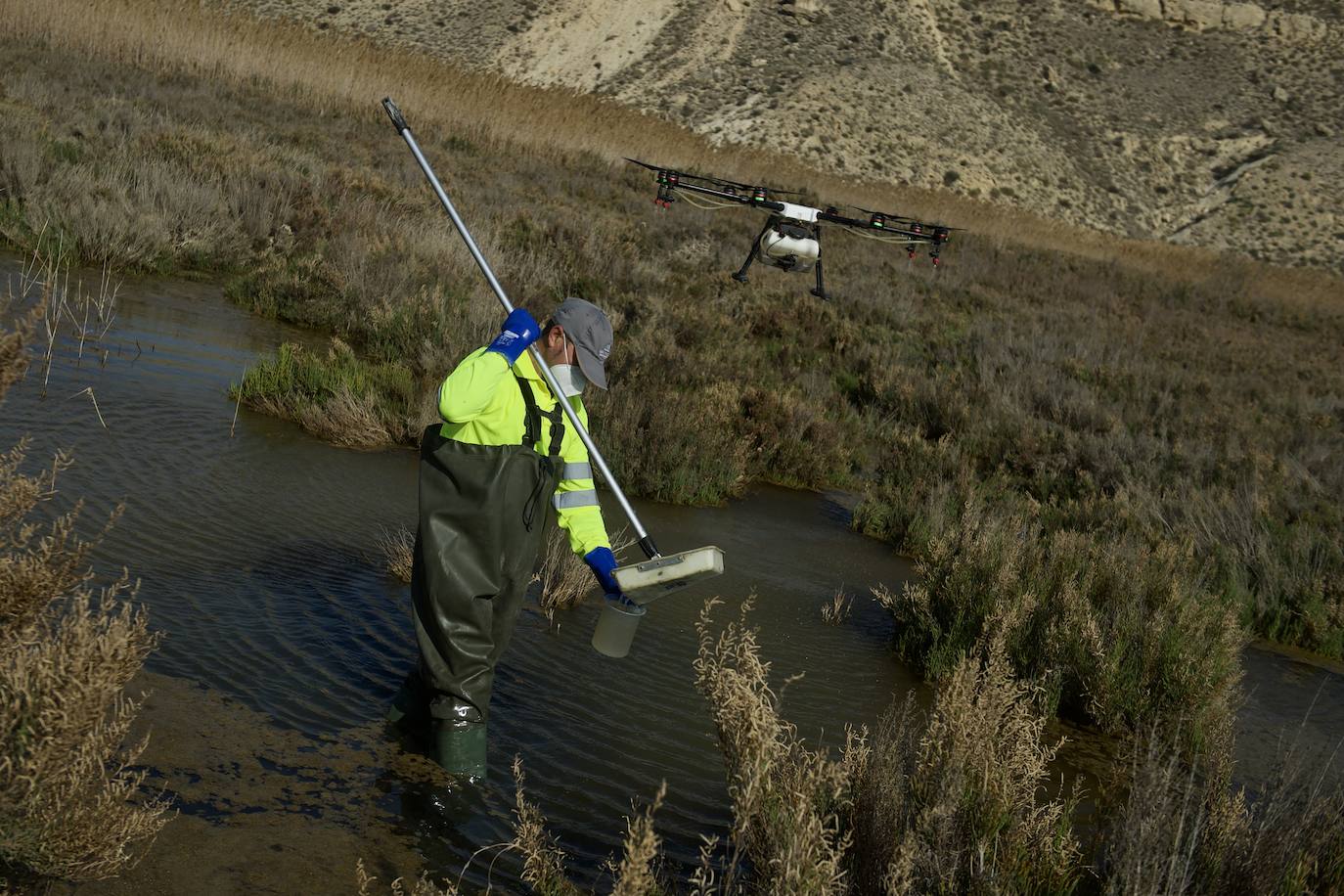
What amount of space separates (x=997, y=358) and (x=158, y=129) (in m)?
12.3

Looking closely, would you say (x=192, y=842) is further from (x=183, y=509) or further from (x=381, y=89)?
(x=381, y=89)

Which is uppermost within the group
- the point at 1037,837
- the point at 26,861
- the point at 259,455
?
the point at 1037,837

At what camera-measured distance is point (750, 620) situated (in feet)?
22.8

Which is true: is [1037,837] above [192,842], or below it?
above

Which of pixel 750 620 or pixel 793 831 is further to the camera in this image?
pixel 750 620

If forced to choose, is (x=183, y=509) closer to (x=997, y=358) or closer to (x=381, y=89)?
(x=997, y=358)

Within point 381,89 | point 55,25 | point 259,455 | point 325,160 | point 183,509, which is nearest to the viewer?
point 183,509

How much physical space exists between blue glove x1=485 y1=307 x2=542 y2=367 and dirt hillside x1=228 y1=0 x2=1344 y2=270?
41.8 m

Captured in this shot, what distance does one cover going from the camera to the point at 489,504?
4.12 meters

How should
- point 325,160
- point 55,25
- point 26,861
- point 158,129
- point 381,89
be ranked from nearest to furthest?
1. point 26,861
2. point 158,129
3. point 325,160
4. point 55,25
5. point 381,89

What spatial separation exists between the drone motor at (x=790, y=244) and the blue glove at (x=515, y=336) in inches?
360

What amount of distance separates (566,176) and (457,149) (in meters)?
2.13

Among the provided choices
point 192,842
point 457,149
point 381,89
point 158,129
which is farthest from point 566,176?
point 192,842

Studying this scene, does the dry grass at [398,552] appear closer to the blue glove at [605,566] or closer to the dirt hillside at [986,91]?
the blue glove at [605,566]
